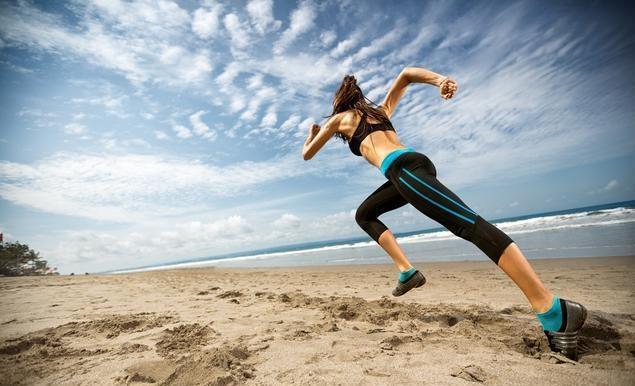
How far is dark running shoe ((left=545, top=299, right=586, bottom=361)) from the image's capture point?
1.80 meters

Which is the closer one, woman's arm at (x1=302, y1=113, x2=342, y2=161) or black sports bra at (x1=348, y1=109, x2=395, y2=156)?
black sports bra at (x1=348, y1=109, x2=395, y2=156)

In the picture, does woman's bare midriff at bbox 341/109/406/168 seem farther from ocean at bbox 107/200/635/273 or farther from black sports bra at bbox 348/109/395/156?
ocean at bbox 107/200/635/273

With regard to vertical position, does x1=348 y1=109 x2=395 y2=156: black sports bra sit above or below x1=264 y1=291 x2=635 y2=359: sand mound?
above

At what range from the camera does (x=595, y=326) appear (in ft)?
7.42

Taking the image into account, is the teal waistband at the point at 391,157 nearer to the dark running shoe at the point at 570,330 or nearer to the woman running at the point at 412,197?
the woman running at the point at 412,197

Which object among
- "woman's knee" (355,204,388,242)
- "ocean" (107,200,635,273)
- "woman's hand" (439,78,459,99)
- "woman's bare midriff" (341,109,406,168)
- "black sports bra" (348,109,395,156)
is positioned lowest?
"ocean" (107,200,635,273)

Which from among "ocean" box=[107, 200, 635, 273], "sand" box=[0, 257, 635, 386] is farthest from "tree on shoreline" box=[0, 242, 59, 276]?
"sand" box=[0, 257, 635, 386]

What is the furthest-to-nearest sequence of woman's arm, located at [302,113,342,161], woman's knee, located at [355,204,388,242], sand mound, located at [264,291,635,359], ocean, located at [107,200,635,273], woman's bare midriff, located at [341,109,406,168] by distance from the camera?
ocean, located at [107,200,635,273] → woman's knee, located at [355,204,388,242] → woman's arm, located at [302,113,342,161] → woman's bare midriff, located at [341,109,406,168] → sand mound, located at [264,291,635,359]

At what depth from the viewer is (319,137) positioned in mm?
2633

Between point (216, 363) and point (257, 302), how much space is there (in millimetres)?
2811

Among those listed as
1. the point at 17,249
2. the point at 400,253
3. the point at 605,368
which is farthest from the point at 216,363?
the point at 17,249

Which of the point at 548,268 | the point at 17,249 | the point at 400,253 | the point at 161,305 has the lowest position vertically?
the point at 548,268

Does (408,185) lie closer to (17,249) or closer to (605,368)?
(605,368)

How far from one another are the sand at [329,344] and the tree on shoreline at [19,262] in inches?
1063
